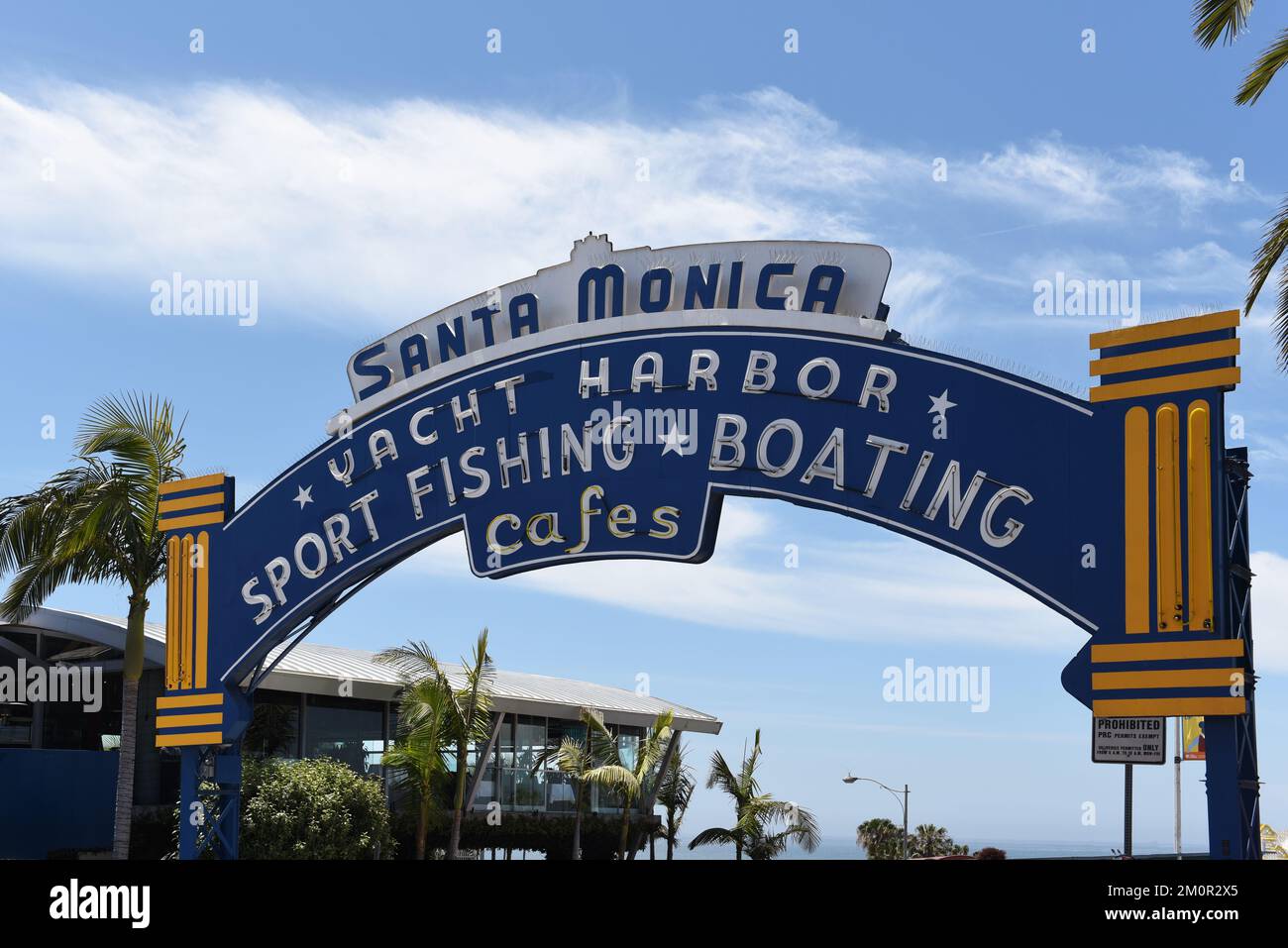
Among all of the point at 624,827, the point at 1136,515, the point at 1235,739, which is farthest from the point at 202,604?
the point at 1235,739

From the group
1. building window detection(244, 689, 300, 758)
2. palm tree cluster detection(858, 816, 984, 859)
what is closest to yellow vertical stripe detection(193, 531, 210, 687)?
building window detection(244, 689, 300, 758)

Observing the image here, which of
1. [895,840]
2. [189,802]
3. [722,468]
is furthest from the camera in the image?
[895,840]

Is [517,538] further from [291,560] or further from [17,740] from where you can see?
[17,740]

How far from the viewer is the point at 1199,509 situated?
13.8 meters

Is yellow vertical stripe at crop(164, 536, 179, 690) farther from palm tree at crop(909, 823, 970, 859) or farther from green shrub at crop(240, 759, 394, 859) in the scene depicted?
palm tree at crop(909, 823, 970, 859)

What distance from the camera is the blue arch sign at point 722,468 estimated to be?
45.4 feet

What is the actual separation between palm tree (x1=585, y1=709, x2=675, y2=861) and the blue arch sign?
9.04 metres

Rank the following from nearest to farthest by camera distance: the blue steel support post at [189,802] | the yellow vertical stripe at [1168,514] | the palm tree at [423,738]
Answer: the yellow vertical stripe at [1168,514], the blue steel support post at [189,802], the palm tree at [423,738]

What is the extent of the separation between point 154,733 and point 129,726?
505 centimetres

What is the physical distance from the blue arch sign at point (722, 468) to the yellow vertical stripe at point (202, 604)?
6cm
